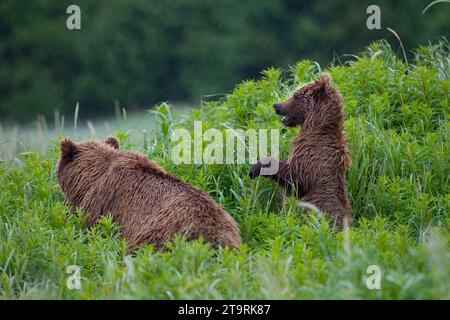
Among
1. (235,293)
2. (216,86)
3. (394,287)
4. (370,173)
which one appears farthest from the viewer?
(216,86)

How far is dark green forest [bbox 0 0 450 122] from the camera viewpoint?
2641cm

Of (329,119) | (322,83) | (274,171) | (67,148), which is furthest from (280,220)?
(67,148)

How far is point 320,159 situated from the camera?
7422 millimetres

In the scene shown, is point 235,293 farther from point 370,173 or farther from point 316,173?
point 370,173

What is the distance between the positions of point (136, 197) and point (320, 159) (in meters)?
1.77

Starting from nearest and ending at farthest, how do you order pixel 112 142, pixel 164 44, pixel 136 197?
1. pixel 136 197
2. pixel 112 142
3. pixel 164 44

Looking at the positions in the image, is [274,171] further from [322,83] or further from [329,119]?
[322,83]

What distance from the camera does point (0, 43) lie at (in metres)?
29.3

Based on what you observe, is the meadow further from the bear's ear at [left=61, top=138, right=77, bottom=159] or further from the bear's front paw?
the bear's ear at [left=61, top=138, right=77, bottom=159]

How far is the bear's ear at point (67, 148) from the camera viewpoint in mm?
7699

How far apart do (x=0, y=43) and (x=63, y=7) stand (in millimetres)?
2746

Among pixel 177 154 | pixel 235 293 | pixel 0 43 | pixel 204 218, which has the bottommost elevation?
pixel 235 293

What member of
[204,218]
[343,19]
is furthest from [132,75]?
[204,218]

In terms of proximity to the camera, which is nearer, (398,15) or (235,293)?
(235,293)
